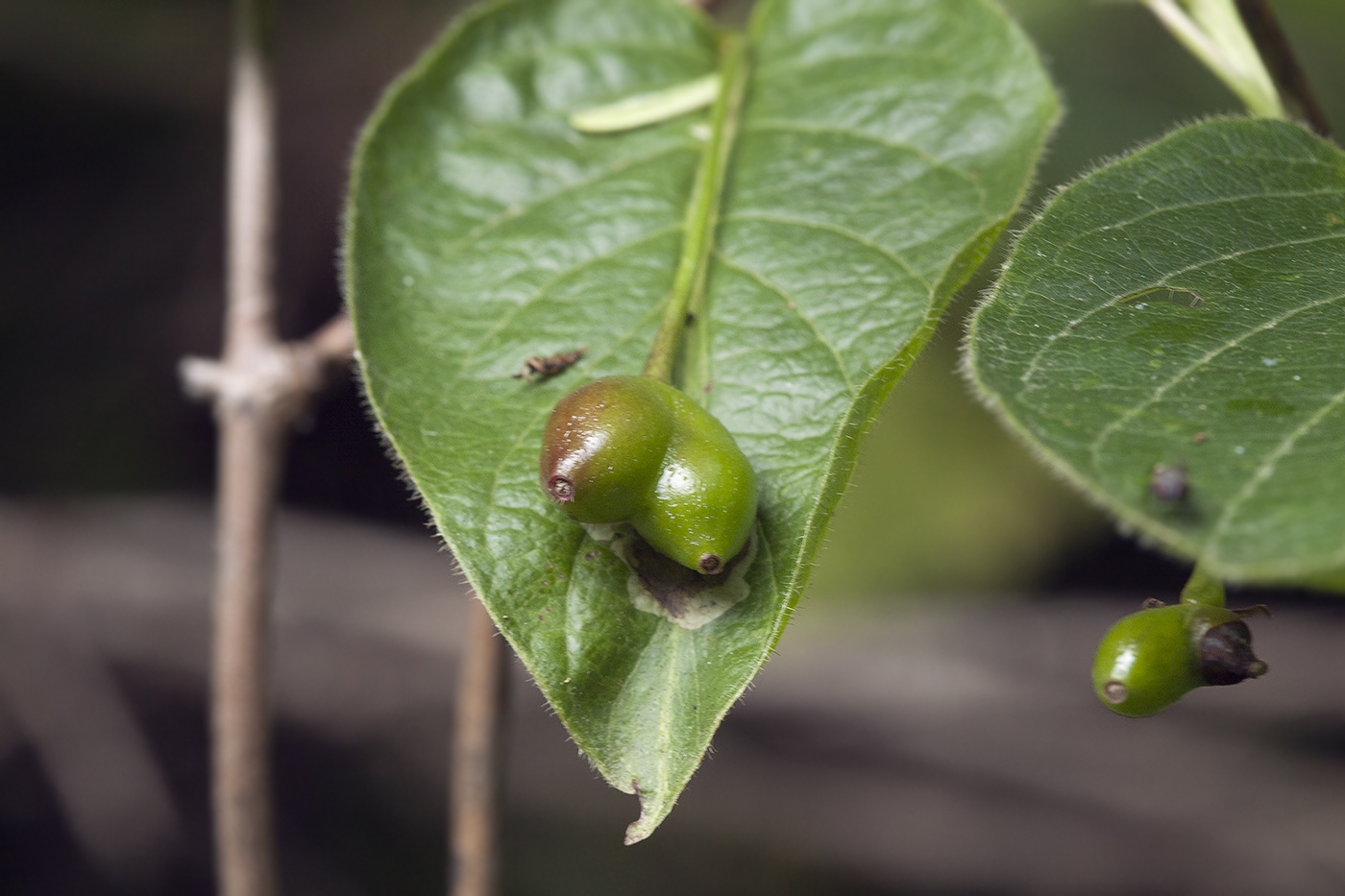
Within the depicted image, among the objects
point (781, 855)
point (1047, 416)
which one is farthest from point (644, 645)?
point (781, 855)

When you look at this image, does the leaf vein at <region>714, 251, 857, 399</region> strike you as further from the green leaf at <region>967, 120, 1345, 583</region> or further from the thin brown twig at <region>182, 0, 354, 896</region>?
the thin brown twig at <region>182, 0, 354, 896</region>

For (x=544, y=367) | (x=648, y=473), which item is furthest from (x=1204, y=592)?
(x=544, y=367)

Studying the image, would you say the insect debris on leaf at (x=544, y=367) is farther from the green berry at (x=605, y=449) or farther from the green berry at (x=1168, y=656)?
the green berry at (x=1168, y=656)

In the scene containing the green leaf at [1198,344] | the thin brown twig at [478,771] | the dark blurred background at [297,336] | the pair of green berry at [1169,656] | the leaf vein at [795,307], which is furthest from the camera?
the dark blurred background at [297,336]

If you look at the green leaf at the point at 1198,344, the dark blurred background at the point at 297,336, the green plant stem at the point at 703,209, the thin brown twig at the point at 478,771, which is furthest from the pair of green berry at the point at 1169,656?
the dark blurred background at the point at 297,336

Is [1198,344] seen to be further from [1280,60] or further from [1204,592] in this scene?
[1280,60]

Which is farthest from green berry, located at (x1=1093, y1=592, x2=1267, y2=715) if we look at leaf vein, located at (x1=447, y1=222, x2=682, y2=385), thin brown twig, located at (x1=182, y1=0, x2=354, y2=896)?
thin brown twig, located at (x1=182, y1=0, x2=354, y2=896)
